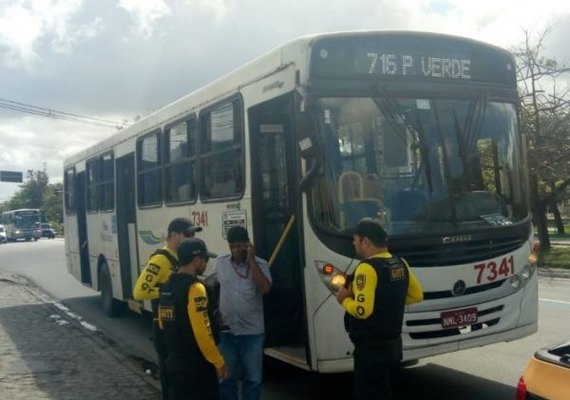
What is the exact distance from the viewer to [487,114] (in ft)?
21.2

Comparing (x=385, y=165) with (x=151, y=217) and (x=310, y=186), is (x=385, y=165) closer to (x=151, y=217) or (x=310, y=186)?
(x=310, y=186)

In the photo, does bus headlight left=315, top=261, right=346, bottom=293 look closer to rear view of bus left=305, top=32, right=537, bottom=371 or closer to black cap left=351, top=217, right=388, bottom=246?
rear view of bus left=305, top=32, right=537, bottom=371

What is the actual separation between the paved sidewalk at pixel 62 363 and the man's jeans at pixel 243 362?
1.65 metres

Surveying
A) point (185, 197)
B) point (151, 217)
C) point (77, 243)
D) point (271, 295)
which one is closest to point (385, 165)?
point (271, 295)

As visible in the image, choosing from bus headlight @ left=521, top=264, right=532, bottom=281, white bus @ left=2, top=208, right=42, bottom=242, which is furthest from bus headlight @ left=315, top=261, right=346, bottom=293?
white bus @ left=2, top=208, right=42, bottom=242

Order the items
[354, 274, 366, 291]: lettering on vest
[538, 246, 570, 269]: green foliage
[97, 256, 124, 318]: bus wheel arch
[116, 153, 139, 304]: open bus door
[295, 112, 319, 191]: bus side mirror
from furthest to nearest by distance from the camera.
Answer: [538, 246, 570, 269]: green foliage → [97, 256, 124, 318]: bus wheel arch → [116, 153, 139, 304]: open bus door → [295, 112, 319, 191]: bus side mirror → [354, 274, 366, 291]: lettering on vest

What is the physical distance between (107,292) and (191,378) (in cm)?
829

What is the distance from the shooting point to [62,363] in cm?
832

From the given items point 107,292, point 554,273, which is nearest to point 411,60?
Answer: point 107,292

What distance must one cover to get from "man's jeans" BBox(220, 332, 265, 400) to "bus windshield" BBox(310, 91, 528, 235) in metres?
1.14

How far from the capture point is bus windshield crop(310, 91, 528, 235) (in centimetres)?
580

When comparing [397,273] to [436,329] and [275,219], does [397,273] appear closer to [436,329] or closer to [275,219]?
[436,329]

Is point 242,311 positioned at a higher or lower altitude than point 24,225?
lower

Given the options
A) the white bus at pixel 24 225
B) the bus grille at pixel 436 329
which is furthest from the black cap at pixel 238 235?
the white bus at pixel 24 225
